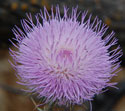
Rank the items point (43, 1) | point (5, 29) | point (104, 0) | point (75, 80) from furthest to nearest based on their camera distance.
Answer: point (104, 0) < point (5, 29) < point (43, 1) < point (75, 80)

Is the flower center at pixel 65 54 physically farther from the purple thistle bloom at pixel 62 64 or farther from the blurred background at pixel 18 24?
the blurred background at pixel 18 24

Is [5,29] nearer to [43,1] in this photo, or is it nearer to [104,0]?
[43,1]

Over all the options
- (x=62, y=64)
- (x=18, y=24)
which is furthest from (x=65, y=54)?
(x=18, y=24)

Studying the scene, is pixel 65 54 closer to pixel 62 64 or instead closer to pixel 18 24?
pixel 62 64

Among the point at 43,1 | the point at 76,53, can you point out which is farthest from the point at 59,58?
the point at 43,1

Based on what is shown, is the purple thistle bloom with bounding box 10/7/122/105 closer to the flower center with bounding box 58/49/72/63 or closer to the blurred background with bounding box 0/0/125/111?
the flower center with bounding box 58/49/72/63

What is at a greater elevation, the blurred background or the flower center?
the blurred background

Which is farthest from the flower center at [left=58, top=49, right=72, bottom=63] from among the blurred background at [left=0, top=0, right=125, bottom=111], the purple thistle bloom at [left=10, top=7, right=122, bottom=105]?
the blurred background at [left=0, top=0, right=125, bottom=111]

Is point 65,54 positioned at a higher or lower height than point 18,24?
lower

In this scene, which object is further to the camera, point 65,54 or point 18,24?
point 18,24
